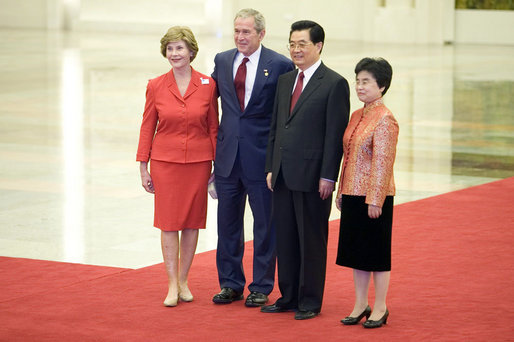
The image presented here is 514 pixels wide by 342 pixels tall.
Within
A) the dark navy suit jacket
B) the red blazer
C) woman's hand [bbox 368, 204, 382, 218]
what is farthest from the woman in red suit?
woman's hand [bbox 368, 204, 382, 218]

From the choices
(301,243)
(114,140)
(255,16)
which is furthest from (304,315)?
(114,140)

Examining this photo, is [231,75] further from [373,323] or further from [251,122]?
[373,323]

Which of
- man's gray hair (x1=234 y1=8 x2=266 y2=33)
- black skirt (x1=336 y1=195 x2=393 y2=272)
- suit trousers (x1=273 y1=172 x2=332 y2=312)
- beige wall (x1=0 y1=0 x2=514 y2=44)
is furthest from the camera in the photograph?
beige wall (x1=0 y1=0 x2=514 y2=44)

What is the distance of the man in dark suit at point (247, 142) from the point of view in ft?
19.9

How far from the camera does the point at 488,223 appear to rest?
8461mm

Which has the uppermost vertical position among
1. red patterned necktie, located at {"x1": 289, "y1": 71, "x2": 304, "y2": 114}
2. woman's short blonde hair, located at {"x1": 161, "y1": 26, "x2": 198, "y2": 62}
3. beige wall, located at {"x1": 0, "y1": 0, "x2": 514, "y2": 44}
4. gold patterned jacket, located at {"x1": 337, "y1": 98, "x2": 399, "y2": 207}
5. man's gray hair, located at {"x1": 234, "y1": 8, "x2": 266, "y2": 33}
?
beige wall, located at {"x1": 0, "y1": 0, "x2": 514, "y2": 44}

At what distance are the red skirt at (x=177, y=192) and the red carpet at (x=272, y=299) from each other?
1.62 ft

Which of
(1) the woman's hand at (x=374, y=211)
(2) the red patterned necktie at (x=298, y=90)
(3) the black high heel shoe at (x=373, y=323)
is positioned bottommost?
(3) the black high heel shoe at (x=373, y=323)

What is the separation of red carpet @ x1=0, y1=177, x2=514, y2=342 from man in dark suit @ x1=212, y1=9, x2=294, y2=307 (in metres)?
0.20

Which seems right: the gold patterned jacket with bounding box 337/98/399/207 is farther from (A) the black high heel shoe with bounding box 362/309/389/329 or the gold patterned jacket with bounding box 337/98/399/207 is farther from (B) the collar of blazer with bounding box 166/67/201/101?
(B) the collar of blazer with bounding box 166/67/201/101

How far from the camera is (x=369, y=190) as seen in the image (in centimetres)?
544

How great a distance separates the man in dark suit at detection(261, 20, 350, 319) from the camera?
5672 millimetres

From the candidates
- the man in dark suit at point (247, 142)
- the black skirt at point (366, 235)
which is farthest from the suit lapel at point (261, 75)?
the black skirt at point (366, 235)

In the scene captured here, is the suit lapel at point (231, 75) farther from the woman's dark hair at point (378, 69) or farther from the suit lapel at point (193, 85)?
the woman's dark hair at point (378, 69)
